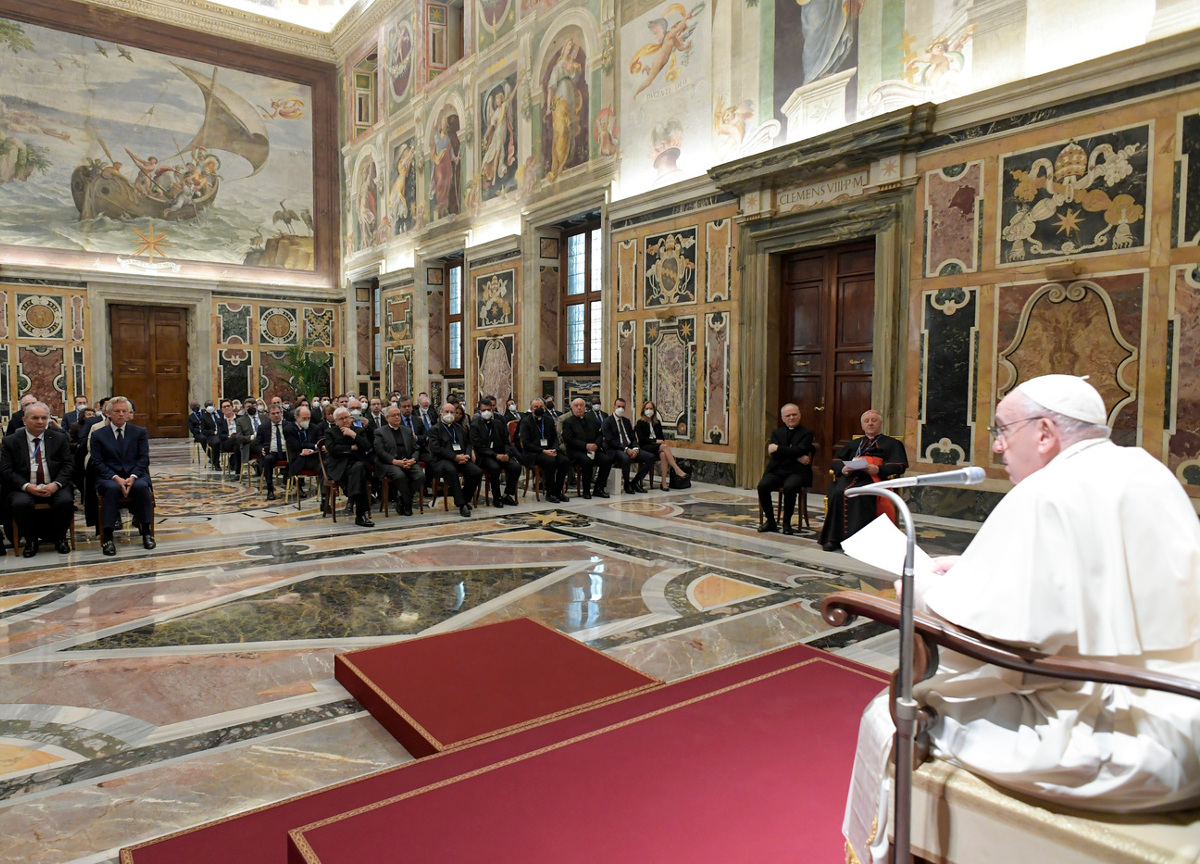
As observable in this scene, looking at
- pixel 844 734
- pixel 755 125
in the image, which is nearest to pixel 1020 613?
pixel 844 734

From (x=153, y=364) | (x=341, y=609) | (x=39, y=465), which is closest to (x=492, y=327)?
(x=39, y=465)

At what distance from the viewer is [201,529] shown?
7.68 meters

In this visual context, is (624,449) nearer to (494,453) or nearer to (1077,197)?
(494,453)

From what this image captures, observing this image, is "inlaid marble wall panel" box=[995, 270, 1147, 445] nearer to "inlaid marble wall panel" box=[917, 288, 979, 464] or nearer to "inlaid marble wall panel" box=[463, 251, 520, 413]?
"inlaid marble wall panel" box=[917, 288, 979, 464]

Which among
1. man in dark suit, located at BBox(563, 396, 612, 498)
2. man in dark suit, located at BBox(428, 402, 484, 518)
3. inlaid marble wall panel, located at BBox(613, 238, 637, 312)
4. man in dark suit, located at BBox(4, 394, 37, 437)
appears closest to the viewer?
man in dark suit, located at BBox(4, 394, 37, 437)

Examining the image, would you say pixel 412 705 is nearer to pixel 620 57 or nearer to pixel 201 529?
pixel 201 529

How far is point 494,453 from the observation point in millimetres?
9211

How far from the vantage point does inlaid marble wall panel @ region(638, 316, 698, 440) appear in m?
10.8

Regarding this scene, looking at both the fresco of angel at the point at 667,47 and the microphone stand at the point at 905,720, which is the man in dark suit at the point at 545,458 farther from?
the microphone stand at the point at 905,720

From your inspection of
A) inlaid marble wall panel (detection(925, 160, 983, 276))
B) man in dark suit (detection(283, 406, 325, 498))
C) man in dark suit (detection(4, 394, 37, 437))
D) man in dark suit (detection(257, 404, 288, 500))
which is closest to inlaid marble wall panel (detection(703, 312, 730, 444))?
inlaid marble wall panel (detection(925, 160, 983, 276))

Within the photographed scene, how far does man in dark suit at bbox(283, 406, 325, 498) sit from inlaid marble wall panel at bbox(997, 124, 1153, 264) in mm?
7846

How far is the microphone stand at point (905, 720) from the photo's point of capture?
60.3 inches

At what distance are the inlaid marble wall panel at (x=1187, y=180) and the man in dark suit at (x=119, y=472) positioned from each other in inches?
348

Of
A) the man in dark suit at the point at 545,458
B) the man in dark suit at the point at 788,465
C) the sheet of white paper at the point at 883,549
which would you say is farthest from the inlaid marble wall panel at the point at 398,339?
the sheet of white paper at the point at 883,549
